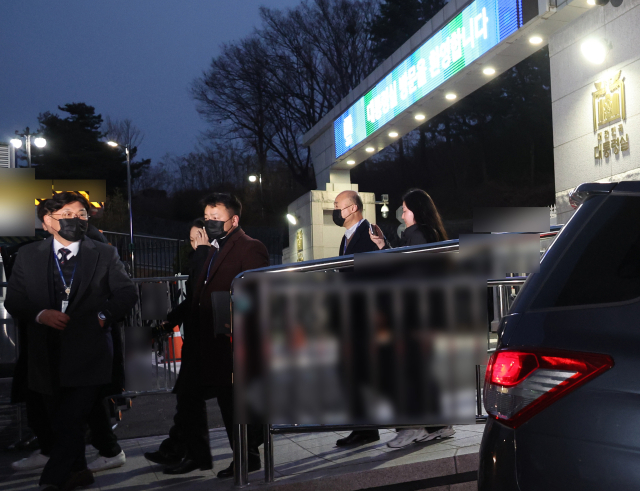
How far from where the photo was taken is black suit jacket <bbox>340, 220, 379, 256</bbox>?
511 cm

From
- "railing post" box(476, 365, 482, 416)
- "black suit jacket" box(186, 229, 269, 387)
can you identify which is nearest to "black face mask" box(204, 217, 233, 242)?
"black suit jacket" box(186, 229, 269, 387)

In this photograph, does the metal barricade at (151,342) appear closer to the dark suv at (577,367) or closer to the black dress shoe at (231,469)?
the black dress shoe at (231,469)

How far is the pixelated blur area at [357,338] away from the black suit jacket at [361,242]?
3.93 feet

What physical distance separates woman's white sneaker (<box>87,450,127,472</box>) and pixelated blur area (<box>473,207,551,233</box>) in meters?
2.83

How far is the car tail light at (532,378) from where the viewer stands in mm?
1738

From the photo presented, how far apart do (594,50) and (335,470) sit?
28.7 feet

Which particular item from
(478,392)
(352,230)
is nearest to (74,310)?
(352,230)

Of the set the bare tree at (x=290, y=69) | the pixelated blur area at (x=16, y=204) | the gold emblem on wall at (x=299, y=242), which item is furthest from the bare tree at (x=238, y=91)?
the pixelated blur area at (x=16, y=204)

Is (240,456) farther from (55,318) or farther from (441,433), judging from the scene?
(441,433)

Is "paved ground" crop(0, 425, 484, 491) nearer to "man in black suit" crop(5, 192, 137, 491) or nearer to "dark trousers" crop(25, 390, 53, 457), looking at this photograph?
"dark trousers" crop(25, 390, 53, 457)

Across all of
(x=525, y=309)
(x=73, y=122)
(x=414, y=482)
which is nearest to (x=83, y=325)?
(x=414, y=482)

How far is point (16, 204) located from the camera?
9766 mm

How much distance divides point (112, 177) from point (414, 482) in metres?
48.9

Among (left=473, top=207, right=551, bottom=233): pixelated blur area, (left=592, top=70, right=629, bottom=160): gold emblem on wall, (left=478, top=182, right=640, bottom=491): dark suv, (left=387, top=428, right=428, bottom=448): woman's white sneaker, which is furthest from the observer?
(left=592, top=70, right=629, bottom=160): gold emblem on wall
